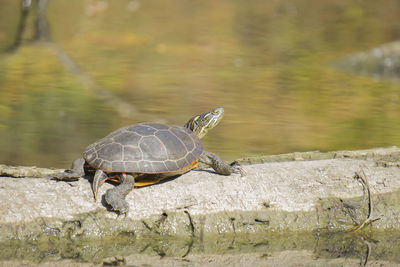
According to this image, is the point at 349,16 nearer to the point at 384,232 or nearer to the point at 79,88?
the point at 79,88

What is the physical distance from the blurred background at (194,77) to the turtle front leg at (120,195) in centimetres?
202

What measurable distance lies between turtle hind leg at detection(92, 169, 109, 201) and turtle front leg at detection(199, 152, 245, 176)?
76 centimetres

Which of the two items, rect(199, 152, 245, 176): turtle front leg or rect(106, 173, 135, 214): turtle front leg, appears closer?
rect(106, 173, 135, 214): turtle front leg

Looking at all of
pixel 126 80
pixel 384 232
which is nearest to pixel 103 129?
pixel 126 80

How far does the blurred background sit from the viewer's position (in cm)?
722

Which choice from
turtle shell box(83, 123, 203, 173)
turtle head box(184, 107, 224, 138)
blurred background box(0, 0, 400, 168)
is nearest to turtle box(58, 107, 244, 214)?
turtle shell box(83, 123, 203, 173)

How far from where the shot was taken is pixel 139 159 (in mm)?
4055

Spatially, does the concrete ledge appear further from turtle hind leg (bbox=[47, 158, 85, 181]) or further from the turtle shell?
the turtle shell

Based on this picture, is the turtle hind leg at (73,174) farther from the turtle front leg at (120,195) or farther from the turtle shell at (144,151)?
the turtle front leg at (120,195)

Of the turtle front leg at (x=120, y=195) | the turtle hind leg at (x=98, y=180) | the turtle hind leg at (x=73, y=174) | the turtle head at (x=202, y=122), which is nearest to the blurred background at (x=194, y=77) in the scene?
the turtle head at (x=202, y=122)

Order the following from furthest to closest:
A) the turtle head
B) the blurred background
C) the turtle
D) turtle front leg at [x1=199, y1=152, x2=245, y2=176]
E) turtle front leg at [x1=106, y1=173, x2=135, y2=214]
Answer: the blurred background
the turtle head
turtle front leg at [x1=199, y1=152, x2=245, y2=176]
the turtle
turtle front leg at [x1=106, y1=173, x2=135, y2=214]

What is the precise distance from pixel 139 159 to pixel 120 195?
29cm

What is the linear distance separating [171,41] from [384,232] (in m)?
9.97

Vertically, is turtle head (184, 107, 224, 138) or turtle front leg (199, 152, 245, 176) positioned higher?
turtle head (184, 107, 224, 138)
